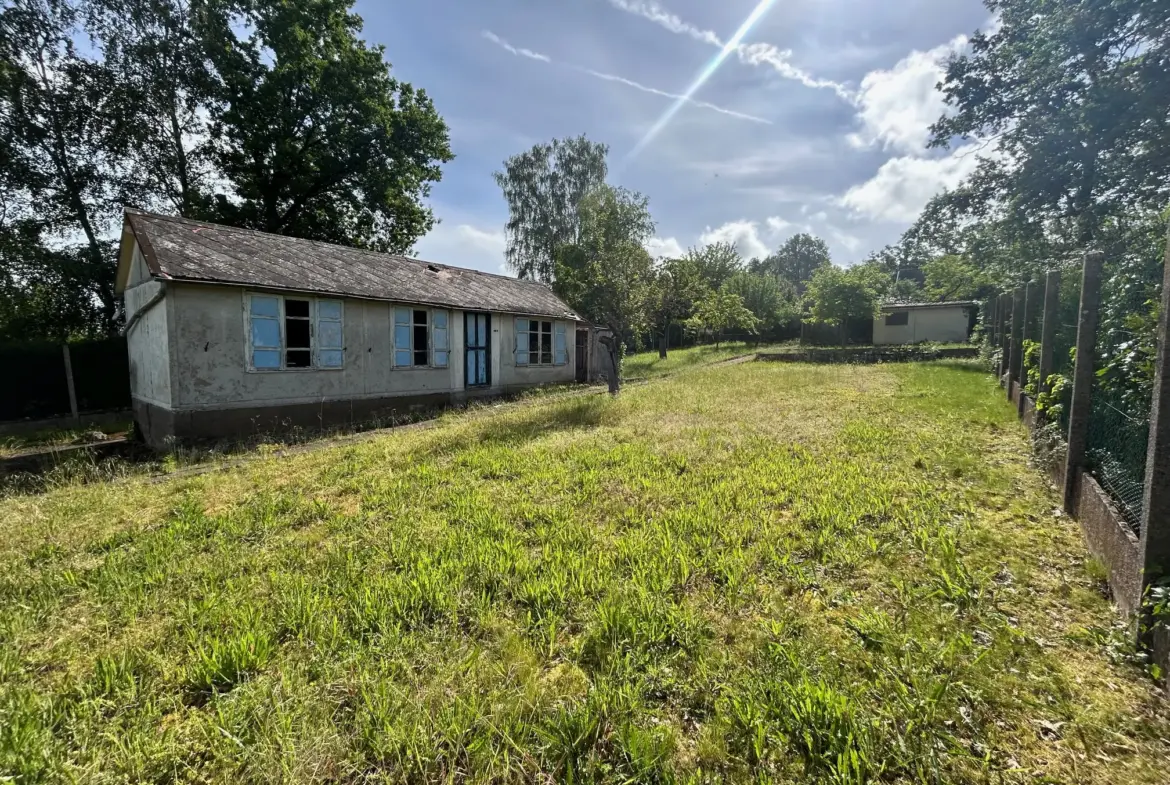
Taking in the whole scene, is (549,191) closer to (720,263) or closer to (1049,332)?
(720,263)

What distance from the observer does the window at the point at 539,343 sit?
16203 mm

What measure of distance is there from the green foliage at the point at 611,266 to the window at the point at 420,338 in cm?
760

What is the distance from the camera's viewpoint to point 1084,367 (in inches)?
158

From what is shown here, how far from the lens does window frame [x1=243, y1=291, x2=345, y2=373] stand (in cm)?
945

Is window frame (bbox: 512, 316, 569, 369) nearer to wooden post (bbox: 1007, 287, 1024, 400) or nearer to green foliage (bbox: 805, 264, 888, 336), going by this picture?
wooden post (bbox: 1007, 287, 1024, 400)

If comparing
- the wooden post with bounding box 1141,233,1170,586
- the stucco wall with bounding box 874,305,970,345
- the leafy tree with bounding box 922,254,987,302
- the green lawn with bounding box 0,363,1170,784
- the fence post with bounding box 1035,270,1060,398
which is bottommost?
the green lawn with bounding box 0,363,1170,784

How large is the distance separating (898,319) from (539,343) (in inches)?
1096

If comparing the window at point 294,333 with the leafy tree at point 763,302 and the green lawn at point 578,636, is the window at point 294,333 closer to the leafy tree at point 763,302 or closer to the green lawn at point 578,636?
the green lawn at point 578,636

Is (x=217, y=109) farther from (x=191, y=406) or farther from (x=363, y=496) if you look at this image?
(x=363, y=496)

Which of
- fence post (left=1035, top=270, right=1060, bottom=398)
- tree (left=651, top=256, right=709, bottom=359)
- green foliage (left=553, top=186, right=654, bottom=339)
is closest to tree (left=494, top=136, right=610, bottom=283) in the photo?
green foliage (left=553, top=186, right=654, bottom=339)

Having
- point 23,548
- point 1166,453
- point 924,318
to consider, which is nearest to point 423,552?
point 23,548

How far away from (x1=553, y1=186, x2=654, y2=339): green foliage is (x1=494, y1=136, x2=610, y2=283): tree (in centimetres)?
161

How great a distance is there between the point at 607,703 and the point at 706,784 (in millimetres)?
550

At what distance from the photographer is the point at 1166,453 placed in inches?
96.7
